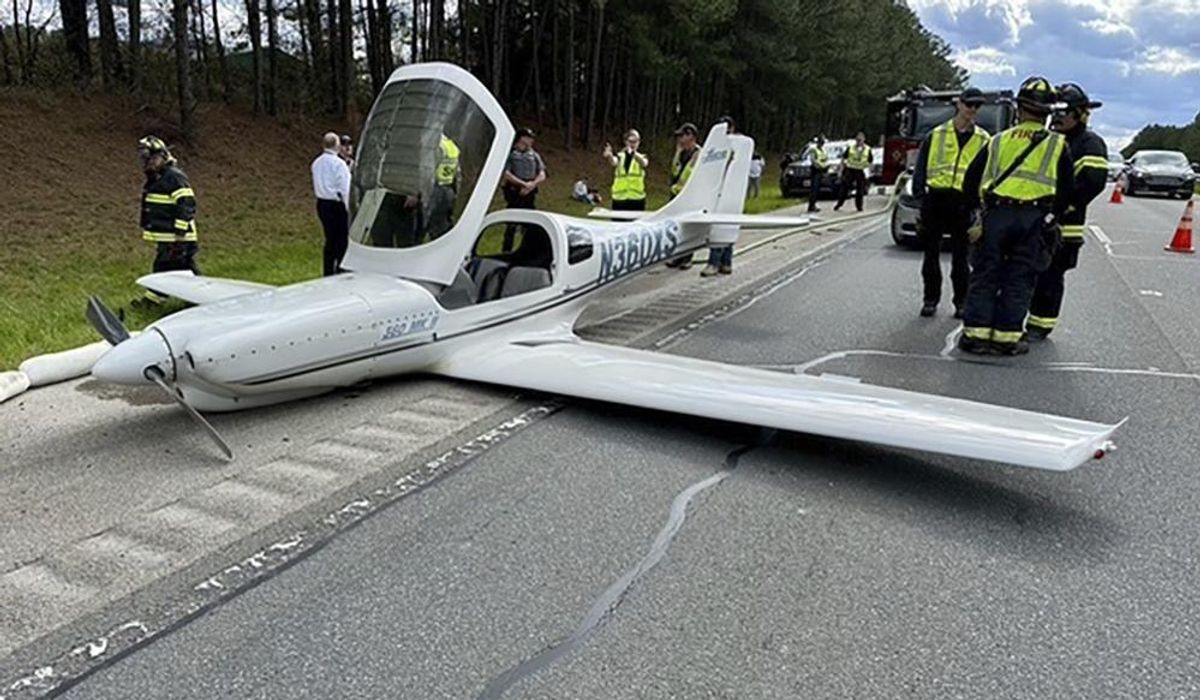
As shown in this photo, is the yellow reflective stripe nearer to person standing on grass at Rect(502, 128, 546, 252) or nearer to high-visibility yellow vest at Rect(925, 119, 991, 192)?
person standing on grass at Rect(502, 128, 546, 252)

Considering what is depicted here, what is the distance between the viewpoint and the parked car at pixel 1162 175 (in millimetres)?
27984

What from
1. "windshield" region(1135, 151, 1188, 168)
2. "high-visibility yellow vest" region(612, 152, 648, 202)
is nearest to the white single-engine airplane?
"high-visibility yellow vest" region(612, 152, 648, 202)

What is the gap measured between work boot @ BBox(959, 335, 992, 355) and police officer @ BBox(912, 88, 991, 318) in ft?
4.09

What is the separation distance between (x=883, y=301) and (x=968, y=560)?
5.77 meters

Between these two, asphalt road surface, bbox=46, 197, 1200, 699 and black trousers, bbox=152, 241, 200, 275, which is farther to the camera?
black trousers, bbox=152, 241, 200, 275

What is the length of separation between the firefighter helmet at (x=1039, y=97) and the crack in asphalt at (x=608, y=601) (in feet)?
12.3

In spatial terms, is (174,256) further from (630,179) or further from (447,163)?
(630,179)

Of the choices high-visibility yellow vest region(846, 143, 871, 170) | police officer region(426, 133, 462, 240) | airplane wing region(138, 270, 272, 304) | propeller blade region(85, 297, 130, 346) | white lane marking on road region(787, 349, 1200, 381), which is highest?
high-visibility yellow vest region(846, 143, 871, 170)

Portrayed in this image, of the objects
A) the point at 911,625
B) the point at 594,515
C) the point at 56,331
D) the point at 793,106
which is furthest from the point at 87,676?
the point at 793,106

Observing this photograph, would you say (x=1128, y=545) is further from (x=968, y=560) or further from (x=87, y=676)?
(x=87, y=676)

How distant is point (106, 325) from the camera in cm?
426

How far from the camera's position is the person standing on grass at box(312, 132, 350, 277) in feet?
29.3

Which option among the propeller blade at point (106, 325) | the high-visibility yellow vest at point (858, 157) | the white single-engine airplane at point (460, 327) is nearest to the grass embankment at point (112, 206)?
the white single-engine airplane at point (460, 327)

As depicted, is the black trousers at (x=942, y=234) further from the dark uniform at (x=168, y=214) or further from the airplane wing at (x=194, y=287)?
the dark uniform at (x=168, y=214)
